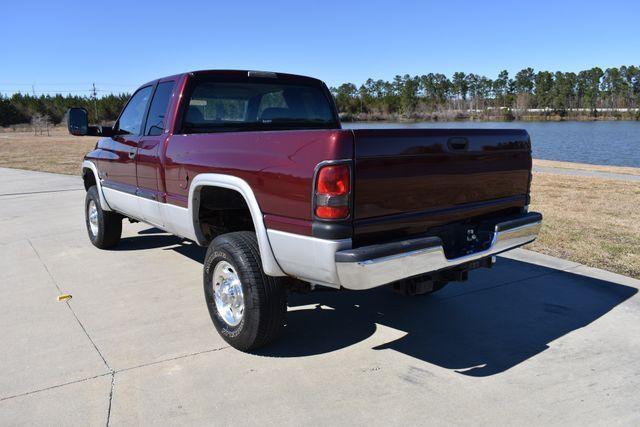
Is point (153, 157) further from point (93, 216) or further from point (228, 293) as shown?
point (93, 216)

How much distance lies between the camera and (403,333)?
4246mm

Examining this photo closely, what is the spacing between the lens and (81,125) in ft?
19.5

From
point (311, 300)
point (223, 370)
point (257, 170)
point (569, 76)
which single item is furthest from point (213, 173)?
point (569, 76)

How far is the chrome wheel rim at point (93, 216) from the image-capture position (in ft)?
22.3

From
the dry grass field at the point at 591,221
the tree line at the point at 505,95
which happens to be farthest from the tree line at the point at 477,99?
the dry grass field at the point at 591,221

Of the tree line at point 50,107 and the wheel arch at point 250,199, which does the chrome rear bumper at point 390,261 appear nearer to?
the wheel arch at point 250,199

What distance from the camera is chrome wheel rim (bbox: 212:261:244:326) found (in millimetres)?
3875

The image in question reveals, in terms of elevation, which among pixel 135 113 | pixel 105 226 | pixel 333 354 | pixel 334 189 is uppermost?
pixel 135 113

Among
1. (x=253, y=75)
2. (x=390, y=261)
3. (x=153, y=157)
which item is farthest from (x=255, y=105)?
(x=390, y=261)

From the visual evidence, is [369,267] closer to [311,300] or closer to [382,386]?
[382,386]

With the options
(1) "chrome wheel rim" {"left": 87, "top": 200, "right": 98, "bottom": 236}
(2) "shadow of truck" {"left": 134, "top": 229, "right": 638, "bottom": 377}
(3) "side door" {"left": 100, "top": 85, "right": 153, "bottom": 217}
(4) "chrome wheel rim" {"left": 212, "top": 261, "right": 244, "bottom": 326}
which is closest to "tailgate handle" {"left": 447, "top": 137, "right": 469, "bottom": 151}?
(2) "shadow of truck" {"left": 134, "top": 229, "right": 638, "bottom": 377}

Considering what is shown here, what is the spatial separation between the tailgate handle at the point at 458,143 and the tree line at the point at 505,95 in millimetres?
92832

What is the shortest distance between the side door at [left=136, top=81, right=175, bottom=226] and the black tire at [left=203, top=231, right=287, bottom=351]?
4.25 feet

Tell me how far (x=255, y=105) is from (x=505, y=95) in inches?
5462
